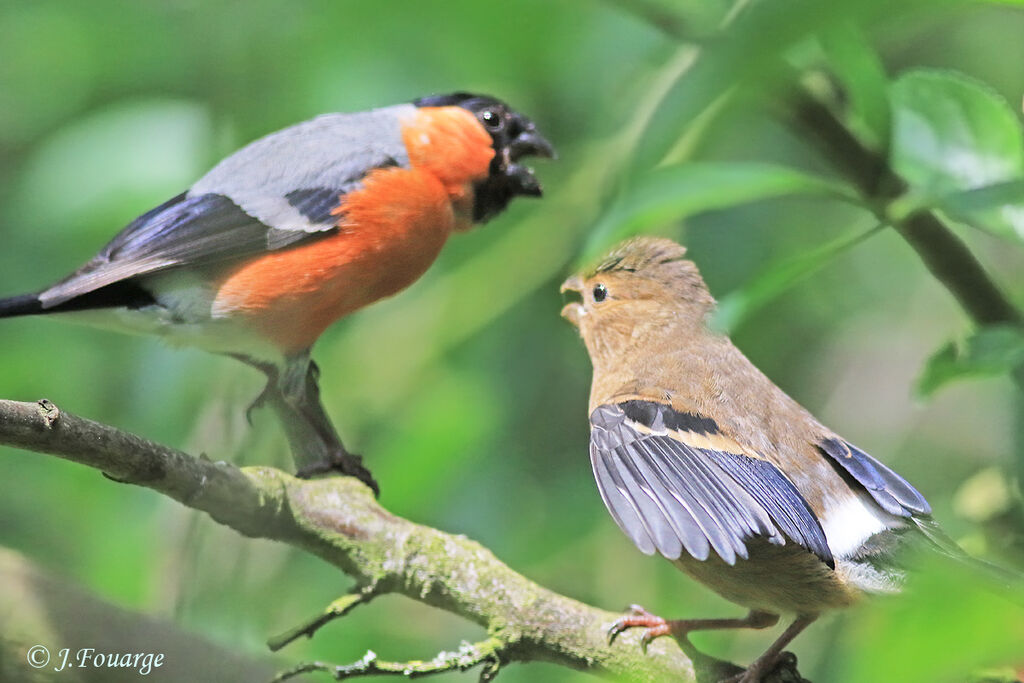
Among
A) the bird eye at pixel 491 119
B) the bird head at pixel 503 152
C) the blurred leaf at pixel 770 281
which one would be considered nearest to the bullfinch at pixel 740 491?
the blurred leaf at pixel 770 281

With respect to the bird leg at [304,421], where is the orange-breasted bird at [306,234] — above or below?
above

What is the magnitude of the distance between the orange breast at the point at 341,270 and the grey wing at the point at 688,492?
3.74 feet

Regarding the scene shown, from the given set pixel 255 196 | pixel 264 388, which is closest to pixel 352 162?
pixel 255 196

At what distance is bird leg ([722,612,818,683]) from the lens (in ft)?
9.57

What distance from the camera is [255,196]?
3748 mm

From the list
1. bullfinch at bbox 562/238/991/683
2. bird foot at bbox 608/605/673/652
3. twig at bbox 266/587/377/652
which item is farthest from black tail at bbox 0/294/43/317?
bird foot at bbox 608/605/673/652

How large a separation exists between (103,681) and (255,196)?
1683 mm

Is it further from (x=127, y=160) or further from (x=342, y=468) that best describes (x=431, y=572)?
(x=127, y=160)

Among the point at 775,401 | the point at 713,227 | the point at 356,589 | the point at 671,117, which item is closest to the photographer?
the point at 671,117

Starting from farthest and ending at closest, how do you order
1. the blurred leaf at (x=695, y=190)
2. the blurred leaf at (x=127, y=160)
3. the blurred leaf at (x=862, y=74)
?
the blurred leaf at (x=127, y=160) < the blurred leaf at (x=862, y=74) < the blurred leaf at (x=695, y=190)

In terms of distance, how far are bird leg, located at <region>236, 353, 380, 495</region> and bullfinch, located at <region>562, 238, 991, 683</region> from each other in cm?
97

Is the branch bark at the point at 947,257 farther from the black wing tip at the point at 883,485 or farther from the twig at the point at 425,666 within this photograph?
the twig at the point at 425,666

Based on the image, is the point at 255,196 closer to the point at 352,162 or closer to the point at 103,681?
the point at 352,162

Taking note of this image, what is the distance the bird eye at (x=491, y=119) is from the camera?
155 inches
